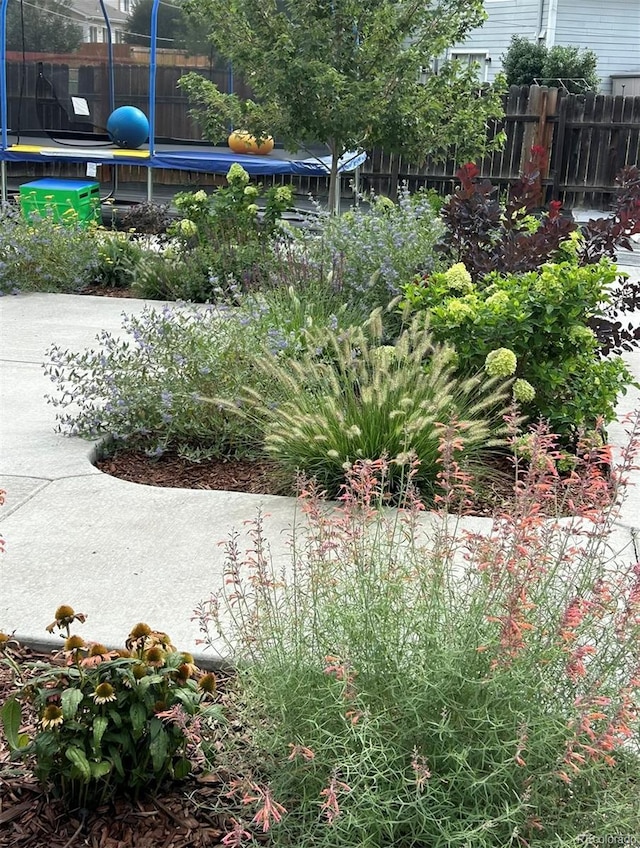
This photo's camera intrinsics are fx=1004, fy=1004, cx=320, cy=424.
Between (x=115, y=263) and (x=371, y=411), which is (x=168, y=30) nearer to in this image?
(x=115, y=263)

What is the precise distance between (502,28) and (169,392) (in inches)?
981

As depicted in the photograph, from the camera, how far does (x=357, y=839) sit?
7.24 ft

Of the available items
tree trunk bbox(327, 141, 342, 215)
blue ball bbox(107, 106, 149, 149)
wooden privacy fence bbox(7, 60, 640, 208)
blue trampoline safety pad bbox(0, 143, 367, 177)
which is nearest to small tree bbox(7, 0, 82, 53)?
wooden privacy fence bbox(7, 60, 640, 208)

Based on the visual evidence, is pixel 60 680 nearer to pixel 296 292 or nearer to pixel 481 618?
pixel 481 618

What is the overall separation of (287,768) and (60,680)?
2.04ft

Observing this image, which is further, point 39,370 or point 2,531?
point 39,370

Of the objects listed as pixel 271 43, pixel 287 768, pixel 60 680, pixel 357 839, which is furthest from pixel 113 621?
pixel 271 43

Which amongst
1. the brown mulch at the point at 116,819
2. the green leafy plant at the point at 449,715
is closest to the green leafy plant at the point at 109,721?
the brown mulch at the point at 116,819

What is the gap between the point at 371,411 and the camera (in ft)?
15.5

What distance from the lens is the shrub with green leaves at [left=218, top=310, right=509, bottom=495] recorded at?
4.63 m

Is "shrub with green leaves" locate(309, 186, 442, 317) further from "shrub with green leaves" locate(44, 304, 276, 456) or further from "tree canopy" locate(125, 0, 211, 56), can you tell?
"tree canopy" locate(125, 0, 211, 56)

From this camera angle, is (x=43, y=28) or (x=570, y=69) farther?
(x=570, y=69)

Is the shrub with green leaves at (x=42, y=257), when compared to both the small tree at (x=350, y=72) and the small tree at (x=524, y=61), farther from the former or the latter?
the small tree at (x=524, y=61)

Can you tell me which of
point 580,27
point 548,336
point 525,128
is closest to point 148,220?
point 525,128
